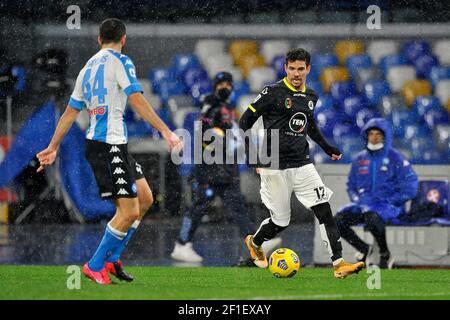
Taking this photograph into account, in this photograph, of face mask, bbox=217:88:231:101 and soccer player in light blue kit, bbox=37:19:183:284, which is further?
face mask, bbox=217:88:231:101

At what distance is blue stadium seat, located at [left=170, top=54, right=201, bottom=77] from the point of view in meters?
16.4

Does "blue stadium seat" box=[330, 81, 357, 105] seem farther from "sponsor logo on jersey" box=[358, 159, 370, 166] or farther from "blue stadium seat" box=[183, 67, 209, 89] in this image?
"sponsor logo on jersey" box=[358, 159, 370, 166]

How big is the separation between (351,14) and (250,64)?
2000 millimetres

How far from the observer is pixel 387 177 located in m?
10.1

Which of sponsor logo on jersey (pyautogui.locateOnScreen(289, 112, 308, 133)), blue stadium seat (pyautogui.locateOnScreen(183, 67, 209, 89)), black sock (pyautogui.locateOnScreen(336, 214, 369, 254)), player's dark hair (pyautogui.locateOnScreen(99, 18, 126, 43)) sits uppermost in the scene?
blue stadium seat (pyautogui.locateOnScreen(183, 67, 209, 89))

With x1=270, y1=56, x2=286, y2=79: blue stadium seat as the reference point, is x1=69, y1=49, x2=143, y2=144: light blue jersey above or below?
below

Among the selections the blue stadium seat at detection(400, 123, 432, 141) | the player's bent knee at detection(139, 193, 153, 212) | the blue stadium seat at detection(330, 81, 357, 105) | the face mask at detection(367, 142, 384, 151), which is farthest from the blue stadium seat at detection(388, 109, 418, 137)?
the player's bent knee at detection(139, 193, 153, 212)

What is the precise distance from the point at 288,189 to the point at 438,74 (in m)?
8.49

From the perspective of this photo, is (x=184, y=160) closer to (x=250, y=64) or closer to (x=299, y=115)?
(x=250, y=64)

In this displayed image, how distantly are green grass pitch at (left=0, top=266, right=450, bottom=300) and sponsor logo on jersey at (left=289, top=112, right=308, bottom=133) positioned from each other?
1.20 meters

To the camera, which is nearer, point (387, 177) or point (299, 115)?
point (299, 115)

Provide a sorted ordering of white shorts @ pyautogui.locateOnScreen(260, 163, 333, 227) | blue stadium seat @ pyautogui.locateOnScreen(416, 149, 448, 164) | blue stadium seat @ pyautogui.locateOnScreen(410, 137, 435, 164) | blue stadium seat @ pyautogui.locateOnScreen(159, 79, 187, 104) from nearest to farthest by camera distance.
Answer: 1. white shorts @ pyautogui.locateOnScreen(260, 163, 333, 227)
2. blue stadium seat @ pyautogui.locateOnScreen(416, 149, 448, 164)
3. blue stadium seat @ pyautogui.locateOnScreen(410, 137, 435, 164)
4. blue stadium seat @ pyautogui.locateOnScreen(159, 79, 187, 104)

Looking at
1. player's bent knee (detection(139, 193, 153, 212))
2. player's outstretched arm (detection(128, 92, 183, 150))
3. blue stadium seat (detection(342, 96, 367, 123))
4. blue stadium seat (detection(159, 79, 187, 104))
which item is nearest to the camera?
player's outstretched arm (detection(128, 92, 183, 150))

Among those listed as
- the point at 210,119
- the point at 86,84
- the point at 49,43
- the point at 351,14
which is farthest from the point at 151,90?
the point at 86,84
